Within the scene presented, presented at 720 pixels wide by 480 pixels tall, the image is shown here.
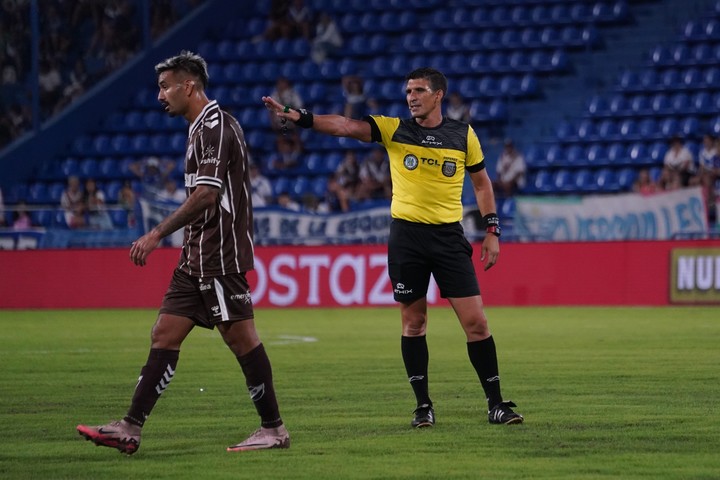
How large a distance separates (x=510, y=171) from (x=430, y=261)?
620 inches

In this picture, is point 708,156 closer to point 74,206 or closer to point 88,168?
point 74,206

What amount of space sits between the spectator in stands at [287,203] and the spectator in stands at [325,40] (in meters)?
7.71

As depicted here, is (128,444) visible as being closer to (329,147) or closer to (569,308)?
(569,308)

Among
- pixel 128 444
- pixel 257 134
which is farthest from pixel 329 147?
pixel 128 444

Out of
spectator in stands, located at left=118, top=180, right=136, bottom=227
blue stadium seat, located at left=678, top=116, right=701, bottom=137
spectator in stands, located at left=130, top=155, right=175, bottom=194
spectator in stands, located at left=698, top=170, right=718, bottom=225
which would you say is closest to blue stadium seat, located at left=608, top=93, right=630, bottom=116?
blue stadium seat, located at left=678, top=116, right=701, bottom=137

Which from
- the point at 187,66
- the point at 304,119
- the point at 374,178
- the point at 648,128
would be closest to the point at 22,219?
the point at 374,178

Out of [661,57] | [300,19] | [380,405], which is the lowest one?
[380,405]

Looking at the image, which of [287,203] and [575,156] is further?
[575,156]

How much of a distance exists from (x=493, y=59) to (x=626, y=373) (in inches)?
718

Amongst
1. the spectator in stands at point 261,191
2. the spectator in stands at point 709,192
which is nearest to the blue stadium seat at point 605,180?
the spectator in stands at point 709,192

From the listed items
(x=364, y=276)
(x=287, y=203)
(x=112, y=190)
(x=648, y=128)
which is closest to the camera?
(x=364, y=276)

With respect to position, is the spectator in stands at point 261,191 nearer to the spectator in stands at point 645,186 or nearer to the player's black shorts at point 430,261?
the spectator in stands at point 645,186

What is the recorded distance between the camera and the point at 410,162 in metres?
8.98

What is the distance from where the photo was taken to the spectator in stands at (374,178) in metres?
24.2
